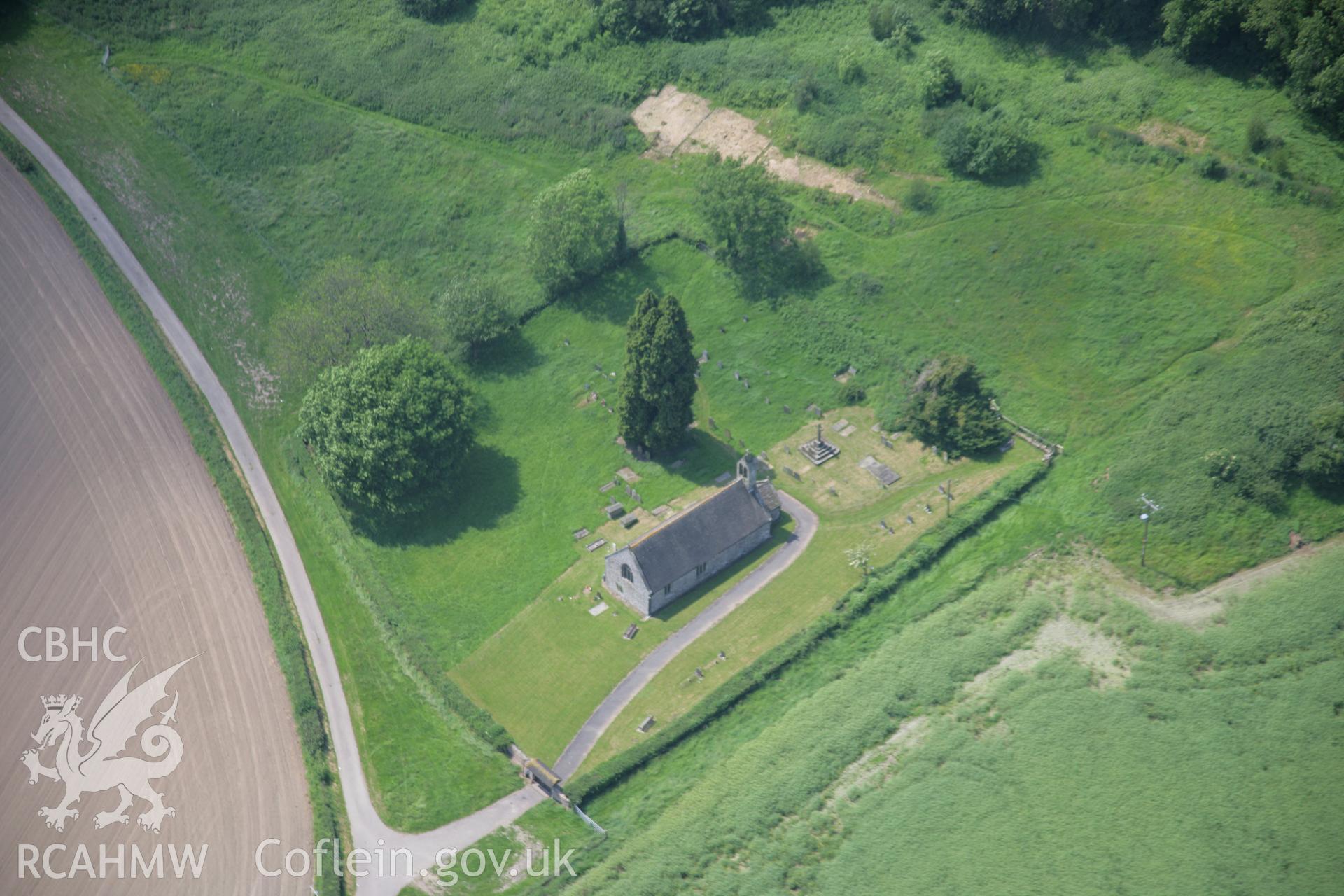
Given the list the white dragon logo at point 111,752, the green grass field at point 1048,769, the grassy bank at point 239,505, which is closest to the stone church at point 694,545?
the green grass field at point 1048,769

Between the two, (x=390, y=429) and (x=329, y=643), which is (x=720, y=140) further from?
(x=329, y=643)

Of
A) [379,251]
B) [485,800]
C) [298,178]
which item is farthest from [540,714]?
[298,178]

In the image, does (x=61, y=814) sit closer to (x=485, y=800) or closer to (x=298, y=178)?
(x=485, y=800)

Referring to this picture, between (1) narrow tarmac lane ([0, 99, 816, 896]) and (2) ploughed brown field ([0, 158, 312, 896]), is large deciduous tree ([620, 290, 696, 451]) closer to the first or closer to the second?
(1) narrow tarmac lane ([0, 99, 816, 896])

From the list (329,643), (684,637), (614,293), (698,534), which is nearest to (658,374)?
(698,534)

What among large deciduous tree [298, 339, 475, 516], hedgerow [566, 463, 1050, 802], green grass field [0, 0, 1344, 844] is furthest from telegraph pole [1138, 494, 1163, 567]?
large deciduous tree [298, 339, 475, 516]
